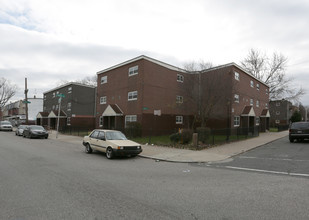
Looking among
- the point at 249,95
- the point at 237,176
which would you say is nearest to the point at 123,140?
the point at 237,176

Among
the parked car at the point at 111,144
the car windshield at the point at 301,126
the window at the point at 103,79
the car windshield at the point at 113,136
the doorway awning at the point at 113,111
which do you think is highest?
the window at the point at 103,79

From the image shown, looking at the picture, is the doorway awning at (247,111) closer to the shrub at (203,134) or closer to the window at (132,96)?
the shrub at (203,134)

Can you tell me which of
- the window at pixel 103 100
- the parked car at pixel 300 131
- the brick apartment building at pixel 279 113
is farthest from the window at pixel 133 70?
the brick apartment building at pixel 279 113

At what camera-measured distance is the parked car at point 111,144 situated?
10672 millimetres

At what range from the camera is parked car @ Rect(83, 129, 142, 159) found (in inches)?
Result: 420

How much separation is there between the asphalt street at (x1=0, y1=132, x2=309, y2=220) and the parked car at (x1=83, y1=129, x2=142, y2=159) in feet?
8.46

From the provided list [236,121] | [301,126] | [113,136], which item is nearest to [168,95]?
[236,121]

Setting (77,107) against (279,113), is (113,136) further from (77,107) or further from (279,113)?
(279,113)

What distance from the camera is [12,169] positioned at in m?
7.75

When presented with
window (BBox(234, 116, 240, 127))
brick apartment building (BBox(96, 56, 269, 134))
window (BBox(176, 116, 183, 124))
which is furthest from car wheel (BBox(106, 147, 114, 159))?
window (BBox(234, 116, 240, 127))

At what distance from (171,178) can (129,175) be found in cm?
143

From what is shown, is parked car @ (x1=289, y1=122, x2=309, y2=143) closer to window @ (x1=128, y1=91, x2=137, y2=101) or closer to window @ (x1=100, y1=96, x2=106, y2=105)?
window @ (x1=128, y1=91, x2=137, y2=101)

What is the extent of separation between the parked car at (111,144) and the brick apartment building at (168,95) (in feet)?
30.0

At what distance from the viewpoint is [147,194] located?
17.5ft
